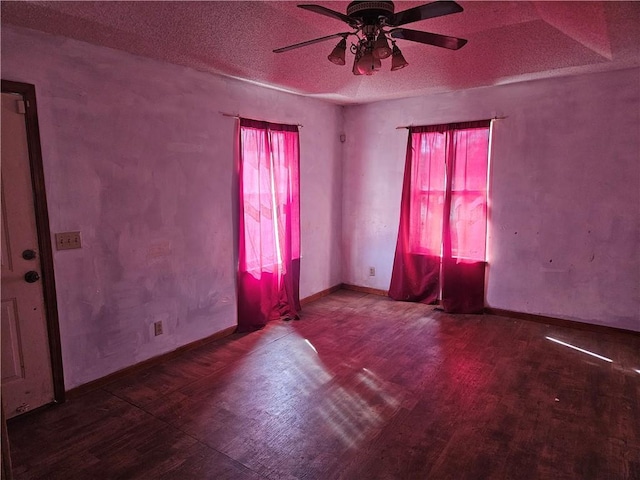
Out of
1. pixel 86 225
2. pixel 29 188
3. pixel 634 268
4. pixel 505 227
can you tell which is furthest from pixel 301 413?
pixel 634 268

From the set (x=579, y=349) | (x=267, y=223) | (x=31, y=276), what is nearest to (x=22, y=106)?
(x=31, y=276)

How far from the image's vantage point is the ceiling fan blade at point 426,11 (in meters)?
1.83

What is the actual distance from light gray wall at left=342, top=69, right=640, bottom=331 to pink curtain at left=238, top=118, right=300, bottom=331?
170 centimetres

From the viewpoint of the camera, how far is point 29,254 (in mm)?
2619

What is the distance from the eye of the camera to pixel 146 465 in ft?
7.26

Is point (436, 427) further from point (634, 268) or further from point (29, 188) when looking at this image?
point (29, 188)

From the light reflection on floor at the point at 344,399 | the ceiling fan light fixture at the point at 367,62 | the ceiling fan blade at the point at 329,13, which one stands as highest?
the ceiling fan blade at the point at 329,13

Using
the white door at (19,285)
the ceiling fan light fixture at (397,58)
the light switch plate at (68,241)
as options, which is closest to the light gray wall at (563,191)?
the ceiling fan light fixture at (397,58)

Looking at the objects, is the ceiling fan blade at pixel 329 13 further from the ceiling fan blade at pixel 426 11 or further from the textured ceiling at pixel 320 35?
the textured ceiling at pixel 320 35

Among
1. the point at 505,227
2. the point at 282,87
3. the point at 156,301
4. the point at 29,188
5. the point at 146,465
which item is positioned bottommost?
the point at 146,465

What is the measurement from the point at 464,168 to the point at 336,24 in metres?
2.42

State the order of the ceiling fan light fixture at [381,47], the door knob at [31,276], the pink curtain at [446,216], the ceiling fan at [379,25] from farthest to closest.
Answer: the pink curtain at [446,216], the door knob at [31,276], the ceiling fan light fixture at [381,47], the ceiling fan at [379,25]

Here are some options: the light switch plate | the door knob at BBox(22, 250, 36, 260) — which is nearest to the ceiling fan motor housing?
the light switch plate

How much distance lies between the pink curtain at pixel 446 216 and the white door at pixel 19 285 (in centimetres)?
373
